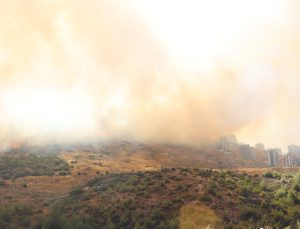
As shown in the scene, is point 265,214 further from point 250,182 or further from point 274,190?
point 250,182

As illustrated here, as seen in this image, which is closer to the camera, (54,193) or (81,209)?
(81,209)

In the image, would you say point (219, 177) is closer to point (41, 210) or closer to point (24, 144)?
point (41, 210)

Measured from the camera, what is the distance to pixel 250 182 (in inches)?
2936

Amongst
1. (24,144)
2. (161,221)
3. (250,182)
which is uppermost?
(24,144)

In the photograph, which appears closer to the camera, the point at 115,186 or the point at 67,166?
the point at 115,186

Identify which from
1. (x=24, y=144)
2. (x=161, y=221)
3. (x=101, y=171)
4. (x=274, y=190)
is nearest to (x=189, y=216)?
(x=161, y=221)

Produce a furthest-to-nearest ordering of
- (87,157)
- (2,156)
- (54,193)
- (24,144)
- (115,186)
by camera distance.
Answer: (24,144) → (87,157) → (2,156) → (54,193) → (115,186)

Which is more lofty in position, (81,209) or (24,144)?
(24,144)

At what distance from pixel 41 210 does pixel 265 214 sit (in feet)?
139

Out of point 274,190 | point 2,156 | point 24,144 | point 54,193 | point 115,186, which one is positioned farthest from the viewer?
point 24,144

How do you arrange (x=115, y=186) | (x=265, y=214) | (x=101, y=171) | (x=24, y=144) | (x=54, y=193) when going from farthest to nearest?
(x=24, y=144)
(x=101, y=171)
(x=54, y=193)
(x=115, y=186)
(x=265, y=214)

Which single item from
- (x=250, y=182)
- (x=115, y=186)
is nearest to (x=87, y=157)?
(x=115, y=186)

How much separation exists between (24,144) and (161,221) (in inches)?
5614

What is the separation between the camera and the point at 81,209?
69875 mm
